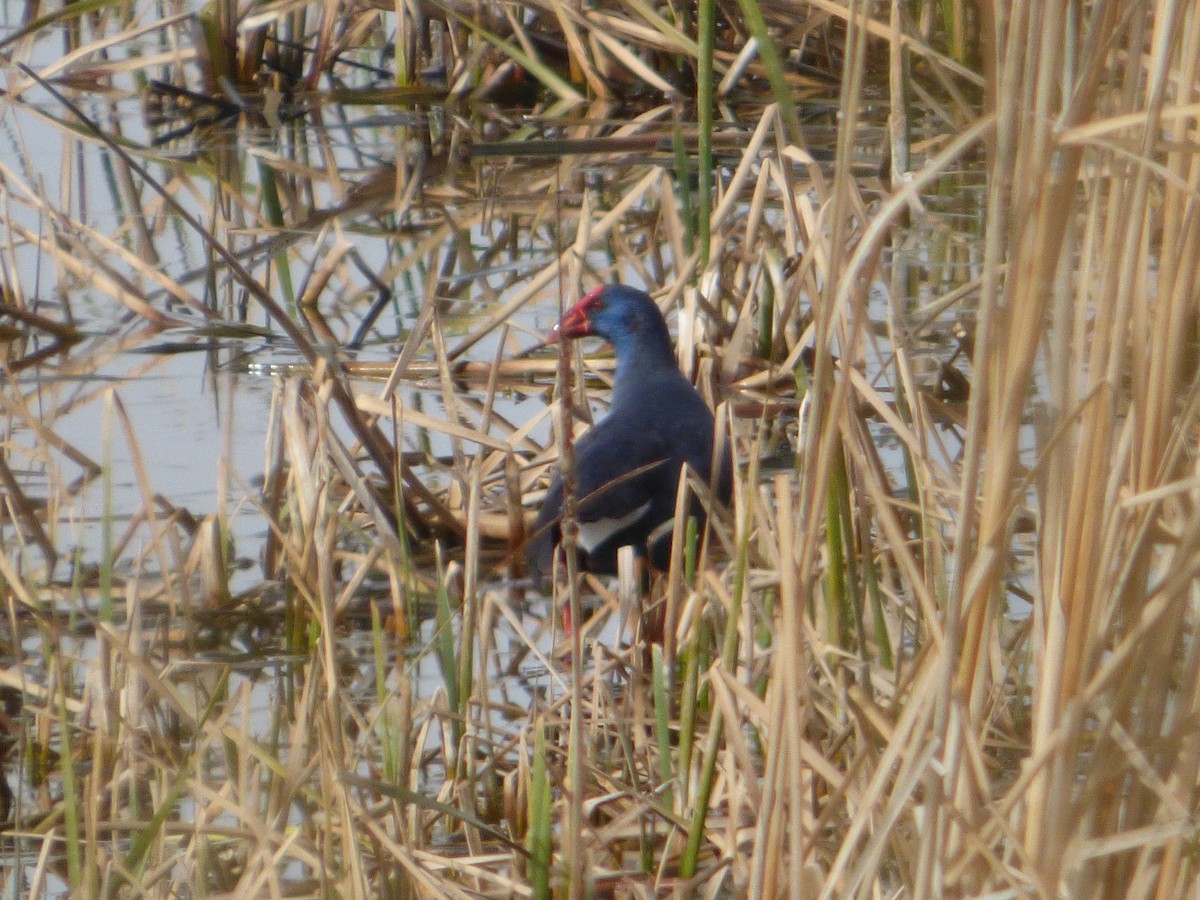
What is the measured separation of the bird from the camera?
261cm

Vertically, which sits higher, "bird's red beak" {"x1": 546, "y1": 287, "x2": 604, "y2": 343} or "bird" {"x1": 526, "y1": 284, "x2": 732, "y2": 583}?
"bird's red beak" {"x1": 546, "y1": 287, "x2": 604, "y2": 343}

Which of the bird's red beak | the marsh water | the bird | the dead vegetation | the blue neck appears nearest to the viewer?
the dead vegetation

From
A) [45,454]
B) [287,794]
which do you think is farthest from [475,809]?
[45,454]

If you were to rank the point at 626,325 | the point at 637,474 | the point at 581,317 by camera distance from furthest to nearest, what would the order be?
the point at 581,317
the point at 626,325
the point at 637,474

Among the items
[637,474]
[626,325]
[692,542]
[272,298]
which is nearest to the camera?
[692,542]

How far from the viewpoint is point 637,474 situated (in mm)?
2527

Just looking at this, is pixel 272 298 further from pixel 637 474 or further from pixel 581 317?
pixel 637 474

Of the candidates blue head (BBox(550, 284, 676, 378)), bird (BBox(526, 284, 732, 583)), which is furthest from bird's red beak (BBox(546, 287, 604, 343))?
bird (BBox(526, 284, 732, 583))

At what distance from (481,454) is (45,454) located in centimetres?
72

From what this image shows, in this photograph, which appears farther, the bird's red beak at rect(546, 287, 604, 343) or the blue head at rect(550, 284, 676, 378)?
the bird's red beak at rect(546, 287, 604, 343)

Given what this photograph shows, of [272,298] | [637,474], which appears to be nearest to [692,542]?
[637,474]

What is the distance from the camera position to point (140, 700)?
1.81 metres

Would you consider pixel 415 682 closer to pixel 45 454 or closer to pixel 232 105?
pixel 45 454

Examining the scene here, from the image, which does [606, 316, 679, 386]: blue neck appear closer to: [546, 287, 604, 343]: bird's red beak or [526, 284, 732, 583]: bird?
[526, 284, 732, 583]: bird
